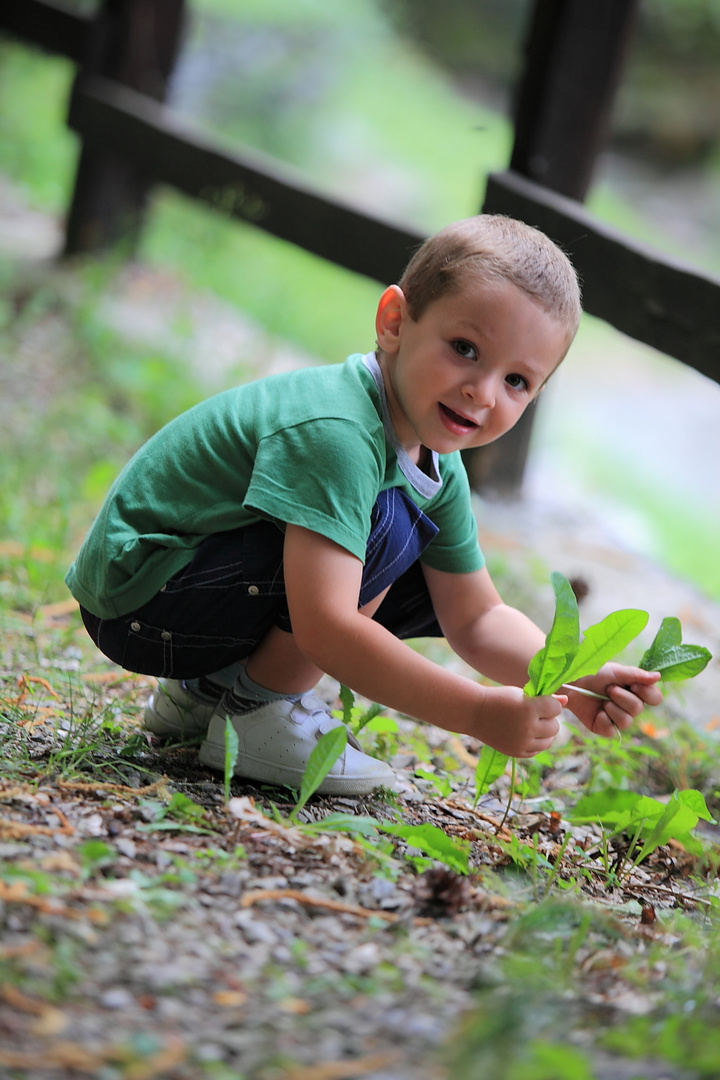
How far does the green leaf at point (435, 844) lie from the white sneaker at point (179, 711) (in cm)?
46

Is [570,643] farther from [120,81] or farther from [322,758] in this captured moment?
[120,81]

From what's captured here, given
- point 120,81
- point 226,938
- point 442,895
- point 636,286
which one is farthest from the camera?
point 120,81

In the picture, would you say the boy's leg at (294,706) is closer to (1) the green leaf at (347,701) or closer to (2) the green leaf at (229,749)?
(1) the green leaf at (347,701)

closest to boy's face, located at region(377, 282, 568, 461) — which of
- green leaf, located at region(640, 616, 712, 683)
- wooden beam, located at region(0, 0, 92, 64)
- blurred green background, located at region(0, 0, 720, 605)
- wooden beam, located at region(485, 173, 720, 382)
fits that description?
green leaf, located at region(640, 616, 712, 683)

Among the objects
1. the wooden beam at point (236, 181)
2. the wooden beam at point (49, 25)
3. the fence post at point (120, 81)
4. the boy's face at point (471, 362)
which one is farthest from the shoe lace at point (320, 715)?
the wooden beam at point (49, 25)

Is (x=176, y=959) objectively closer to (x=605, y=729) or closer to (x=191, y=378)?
(x=605, y=729)

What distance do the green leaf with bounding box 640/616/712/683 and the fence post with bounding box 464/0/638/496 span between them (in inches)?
71.6

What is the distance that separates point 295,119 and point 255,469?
12259mm

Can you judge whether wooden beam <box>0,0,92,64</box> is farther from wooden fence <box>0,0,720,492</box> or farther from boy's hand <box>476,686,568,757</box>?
boy's hand <box>476,686,568,757</box>

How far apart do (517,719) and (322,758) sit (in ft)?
0.87

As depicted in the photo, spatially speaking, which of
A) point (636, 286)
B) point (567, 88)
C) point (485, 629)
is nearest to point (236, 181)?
point (567, 88)

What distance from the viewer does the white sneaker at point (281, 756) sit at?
158 centimetres

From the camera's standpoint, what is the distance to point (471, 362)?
1477 mm

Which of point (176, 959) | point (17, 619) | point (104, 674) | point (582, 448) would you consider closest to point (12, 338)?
point (17, 619)
